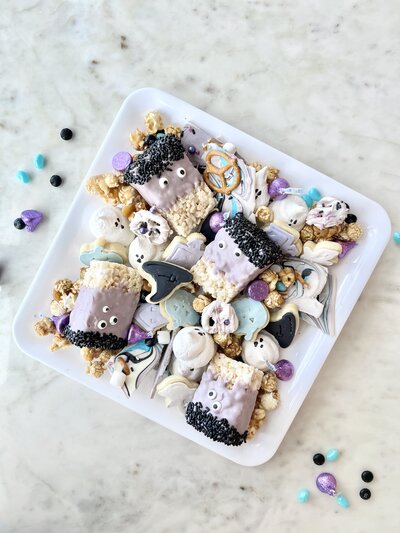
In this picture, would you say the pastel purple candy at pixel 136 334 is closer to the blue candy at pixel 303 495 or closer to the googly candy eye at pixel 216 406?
the googly candy eye at pixel 216 406

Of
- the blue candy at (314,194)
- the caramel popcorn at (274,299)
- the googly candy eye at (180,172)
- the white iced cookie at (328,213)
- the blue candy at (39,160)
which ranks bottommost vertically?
the caramel popcorn at (274,299)

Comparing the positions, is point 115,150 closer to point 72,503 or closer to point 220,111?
point 220,111

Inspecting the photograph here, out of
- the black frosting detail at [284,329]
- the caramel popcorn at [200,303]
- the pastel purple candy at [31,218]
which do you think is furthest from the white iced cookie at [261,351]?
the pastel purple candy at [31,218]

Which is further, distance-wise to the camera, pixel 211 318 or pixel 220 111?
pixel 220 111

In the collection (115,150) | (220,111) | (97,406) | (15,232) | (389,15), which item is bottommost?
(97,406)

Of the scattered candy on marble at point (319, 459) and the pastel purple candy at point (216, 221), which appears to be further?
the scattered candy on marble at point (319, 459)

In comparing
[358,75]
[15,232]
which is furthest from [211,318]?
[358,75]

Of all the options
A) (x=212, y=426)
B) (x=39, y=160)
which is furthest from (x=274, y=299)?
(x=39, y=160)
